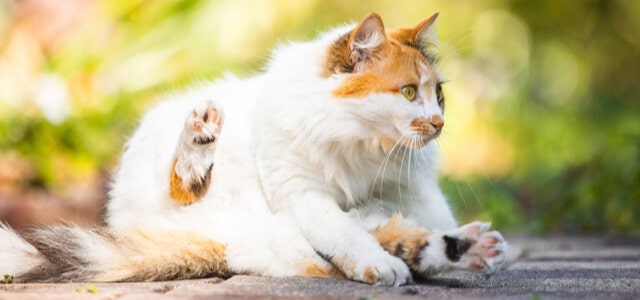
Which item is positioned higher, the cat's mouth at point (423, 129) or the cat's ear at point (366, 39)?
the cat's ear at point (366, 39)

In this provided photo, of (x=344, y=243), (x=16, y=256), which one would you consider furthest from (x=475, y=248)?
(x=16, y=256)

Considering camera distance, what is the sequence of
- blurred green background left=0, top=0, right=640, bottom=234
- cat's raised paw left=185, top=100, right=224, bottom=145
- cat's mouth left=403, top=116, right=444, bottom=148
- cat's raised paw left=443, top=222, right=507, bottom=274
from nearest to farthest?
1. cat's raised paw left=443, top=222, right=507, bottom=274
2. cat's mouth left=403, top=116, right=444, bottom=148
3. cat's raised paw left=185, top=100, right=224, bottom=145
4. blurred green background left=0, top=0, right=640, bottom=234

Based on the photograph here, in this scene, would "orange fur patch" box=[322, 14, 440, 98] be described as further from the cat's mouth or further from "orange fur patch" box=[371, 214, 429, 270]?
"orange fur patch" box=[371, 214, 429, 270]

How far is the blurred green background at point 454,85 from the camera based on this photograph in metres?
5.98

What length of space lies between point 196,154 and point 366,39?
0.73 meters

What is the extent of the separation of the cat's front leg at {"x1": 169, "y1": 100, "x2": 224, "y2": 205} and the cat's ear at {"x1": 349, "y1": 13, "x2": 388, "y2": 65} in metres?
0.52

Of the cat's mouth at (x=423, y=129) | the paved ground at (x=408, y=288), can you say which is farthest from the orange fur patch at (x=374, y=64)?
the paved ground at (x=408, y=288)

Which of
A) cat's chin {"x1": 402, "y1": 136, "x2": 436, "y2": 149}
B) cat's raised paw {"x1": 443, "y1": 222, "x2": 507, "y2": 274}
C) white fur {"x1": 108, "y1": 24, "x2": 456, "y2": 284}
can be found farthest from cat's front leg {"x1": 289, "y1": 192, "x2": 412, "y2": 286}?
→ cat's chin {"x1": 402, "y1": 136, "x2": 436, "y2": 149}

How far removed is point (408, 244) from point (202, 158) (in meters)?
0.82

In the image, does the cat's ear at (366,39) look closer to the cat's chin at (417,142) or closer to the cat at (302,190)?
the cat at (302,190)

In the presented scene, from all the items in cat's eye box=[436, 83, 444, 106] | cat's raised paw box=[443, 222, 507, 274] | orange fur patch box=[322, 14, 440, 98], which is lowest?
cat's raised paw box=[443, 222, 507, 274]

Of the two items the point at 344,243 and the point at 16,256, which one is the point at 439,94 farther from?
the point at 16,256

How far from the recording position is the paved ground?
229 centimetres

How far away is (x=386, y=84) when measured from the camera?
2840 millimetres
